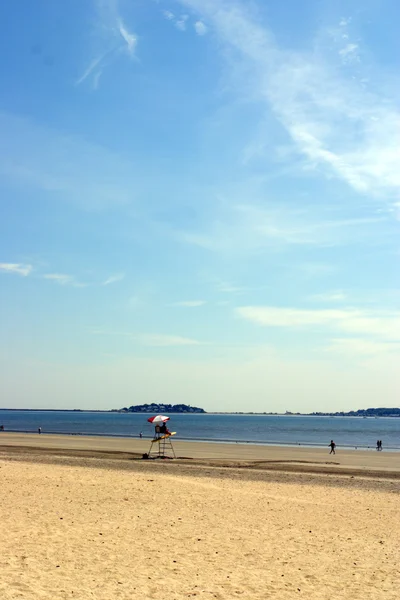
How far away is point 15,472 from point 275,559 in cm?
1540

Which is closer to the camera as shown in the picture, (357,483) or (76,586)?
(76,586)

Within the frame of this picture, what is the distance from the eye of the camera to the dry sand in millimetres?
10109

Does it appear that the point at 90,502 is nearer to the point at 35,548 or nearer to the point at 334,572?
the point at 35,548

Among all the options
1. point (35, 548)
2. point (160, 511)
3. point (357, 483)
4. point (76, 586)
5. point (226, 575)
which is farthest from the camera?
point (357, 483)

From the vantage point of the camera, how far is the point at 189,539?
13852mm

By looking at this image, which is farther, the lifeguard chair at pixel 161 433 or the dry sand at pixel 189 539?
the lifeguard chair at pixel 161 433

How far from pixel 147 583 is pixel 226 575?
166 centimetres

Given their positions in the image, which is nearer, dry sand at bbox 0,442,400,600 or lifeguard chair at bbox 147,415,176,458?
dry sand at bbox 0,442,400,600

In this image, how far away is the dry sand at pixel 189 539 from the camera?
10.1m

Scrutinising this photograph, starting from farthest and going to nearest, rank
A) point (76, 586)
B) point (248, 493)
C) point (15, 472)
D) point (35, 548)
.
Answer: point (15, 472) → point (248, 493) → point (35, 548) → point (76, 586)

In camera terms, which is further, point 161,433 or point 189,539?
point 161,433

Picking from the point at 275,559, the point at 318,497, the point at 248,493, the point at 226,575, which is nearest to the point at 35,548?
the point at 226,575

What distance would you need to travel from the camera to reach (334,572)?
11.4 m

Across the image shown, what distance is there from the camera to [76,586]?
32.1 feet
